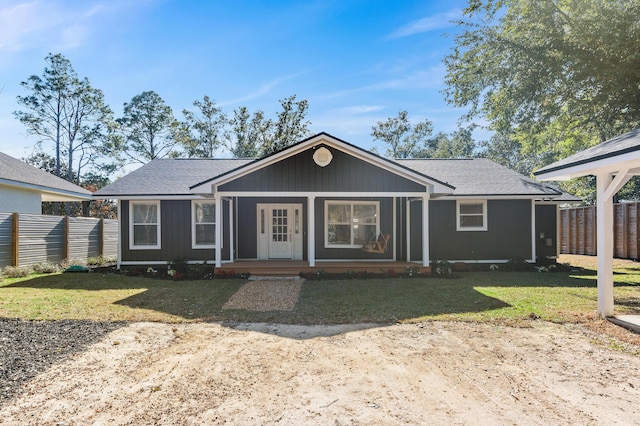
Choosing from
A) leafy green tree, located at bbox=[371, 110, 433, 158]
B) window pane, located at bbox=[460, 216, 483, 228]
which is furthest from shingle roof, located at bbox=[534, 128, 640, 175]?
leafy green tree, located at bbox=[371, 110, 433, 158]

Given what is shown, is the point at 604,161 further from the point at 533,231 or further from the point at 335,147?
the point at 533,231

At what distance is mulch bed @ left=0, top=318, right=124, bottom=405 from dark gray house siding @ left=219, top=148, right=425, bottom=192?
6.23 meters

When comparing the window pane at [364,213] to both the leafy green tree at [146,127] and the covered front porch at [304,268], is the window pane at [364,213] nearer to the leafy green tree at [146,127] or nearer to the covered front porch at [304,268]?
the covered front porch at [304,268]

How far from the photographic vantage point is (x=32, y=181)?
14.1 meters

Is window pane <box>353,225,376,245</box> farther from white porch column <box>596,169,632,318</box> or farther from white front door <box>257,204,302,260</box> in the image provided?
white porch column <box>596,169,632,318</box>

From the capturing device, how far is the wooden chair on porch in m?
13.1

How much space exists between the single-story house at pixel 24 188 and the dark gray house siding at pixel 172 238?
3.81m

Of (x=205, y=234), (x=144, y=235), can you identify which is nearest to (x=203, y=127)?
(x=144, y=235)

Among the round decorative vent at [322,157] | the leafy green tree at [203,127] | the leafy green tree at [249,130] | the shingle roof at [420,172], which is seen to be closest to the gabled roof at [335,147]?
the round decorative vent at [322,157]

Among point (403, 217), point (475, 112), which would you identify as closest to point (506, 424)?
point (403, 217)

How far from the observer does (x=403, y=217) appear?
13664 millimetres

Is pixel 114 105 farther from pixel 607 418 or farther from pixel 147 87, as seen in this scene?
pixel 607 418

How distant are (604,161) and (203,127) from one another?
33950 mm

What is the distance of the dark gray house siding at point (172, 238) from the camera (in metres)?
13.0
